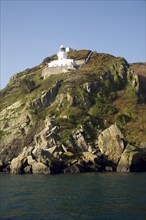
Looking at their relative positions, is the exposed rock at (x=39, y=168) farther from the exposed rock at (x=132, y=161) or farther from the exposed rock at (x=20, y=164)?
the exposed rock at (x=132, y=161)

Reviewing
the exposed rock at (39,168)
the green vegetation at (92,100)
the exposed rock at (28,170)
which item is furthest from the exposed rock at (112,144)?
the exposed rock at (28,170)

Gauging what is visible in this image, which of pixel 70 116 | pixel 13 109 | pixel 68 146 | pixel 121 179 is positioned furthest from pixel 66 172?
pixel 13 109

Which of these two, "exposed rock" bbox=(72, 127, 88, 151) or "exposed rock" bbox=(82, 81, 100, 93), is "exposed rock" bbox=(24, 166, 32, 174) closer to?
"exposed rock" bbox=(72, 127, 88, 151)

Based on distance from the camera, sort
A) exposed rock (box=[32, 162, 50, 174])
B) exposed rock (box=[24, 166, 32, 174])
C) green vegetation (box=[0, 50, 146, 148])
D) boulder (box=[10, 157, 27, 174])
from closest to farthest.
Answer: exposed rock (box=[32, 162, 50, 174]) < exposed rock (box=[24, 166, 32, 174]) < boulder (box=[10, 157, 27, 174]) < green vegetation (box=[0, 50, 146, 148])

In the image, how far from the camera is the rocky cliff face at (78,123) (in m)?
85.1

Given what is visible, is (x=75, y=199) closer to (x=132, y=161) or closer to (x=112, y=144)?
(x=132, y=161)

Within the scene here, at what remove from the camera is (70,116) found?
105750 mm

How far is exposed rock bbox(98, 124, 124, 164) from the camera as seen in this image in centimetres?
8688

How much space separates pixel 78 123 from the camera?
338 feet

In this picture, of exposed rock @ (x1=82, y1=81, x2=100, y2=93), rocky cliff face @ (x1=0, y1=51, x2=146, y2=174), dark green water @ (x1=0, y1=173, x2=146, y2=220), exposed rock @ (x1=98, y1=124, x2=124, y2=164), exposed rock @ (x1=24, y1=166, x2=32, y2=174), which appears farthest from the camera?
exposed rock @ (x1=82, y1=81, x2=100, y2=93)

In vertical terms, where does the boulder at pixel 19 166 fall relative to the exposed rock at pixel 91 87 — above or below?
below

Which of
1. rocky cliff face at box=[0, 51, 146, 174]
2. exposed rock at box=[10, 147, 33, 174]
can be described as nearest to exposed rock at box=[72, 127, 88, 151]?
rocky cliff face at box=[0, 51, 146, 174]

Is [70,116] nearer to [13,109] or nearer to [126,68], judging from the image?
[13,109]

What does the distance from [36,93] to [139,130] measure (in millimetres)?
40771
